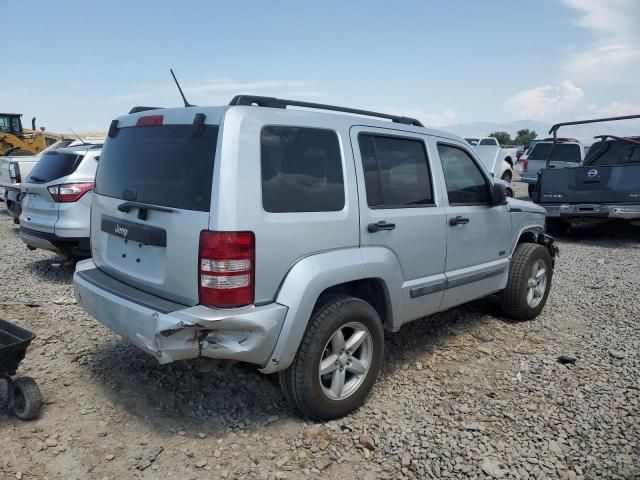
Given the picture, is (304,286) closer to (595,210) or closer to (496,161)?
(595,210)

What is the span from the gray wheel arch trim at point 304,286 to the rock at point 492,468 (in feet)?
4.03

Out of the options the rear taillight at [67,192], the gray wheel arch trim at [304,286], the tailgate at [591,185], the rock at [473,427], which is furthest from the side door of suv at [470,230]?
the tailgate at [591,185]

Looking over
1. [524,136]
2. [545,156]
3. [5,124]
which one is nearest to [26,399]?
[545,156]

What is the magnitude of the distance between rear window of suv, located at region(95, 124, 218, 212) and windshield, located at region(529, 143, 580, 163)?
1431cm

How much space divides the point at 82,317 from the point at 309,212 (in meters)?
3.13

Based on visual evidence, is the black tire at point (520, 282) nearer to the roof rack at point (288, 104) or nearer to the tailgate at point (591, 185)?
the roof rack at point (288, 104)

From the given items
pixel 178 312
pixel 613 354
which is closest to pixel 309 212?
pixel 178 312

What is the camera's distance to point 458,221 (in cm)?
→ 389

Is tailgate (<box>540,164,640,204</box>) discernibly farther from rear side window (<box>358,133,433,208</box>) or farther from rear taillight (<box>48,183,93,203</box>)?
rear taillight (<box>48,183,93,203</box>)

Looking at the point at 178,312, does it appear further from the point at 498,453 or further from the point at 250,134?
the point at 498,453

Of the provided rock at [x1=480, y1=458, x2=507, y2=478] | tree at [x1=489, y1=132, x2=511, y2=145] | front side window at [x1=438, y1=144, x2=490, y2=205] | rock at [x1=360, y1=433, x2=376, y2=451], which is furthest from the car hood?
tree at [x1=489, y1=132, x2=511, y2=145]

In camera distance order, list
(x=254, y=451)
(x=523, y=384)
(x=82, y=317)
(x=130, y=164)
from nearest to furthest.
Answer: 1. (x=254, y=451)
2. (x=130, y=164)
3. (x=523, y=384)
4. (x=82, y=317)

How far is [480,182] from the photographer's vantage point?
4.33 meters

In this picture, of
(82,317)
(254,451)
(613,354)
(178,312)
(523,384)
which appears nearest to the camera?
(178,312)
